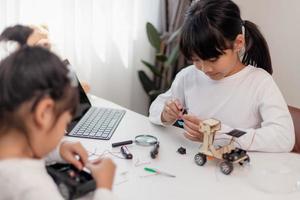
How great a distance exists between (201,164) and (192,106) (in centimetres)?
43

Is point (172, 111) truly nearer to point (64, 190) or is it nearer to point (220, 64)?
point (220, 64)

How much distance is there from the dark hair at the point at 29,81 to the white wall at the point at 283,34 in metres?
1.83

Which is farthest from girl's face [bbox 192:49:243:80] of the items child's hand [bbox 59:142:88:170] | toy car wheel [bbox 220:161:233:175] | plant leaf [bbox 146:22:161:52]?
plant leaf [bbox 146:22:161:52]

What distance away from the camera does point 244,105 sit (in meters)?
1.43

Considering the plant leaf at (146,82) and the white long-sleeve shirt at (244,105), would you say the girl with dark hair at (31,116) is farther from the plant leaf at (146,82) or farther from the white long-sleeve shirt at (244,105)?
the plant leaf at (146,82)

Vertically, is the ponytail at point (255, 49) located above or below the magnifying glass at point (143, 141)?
above

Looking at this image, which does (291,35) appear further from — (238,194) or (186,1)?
(238,194)

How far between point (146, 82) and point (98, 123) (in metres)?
1.05

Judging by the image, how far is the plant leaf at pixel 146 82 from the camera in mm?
2436

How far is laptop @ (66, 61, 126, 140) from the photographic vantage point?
133 cm

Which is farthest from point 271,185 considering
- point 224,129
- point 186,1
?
point 186,1

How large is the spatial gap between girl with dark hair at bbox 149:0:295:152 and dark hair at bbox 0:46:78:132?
23.4 inches

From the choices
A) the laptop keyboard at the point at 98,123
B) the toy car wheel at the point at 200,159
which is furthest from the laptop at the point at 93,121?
the toy car wheel at the point at 200,159

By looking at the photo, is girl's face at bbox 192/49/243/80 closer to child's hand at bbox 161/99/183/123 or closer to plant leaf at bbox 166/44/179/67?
child's hand at bbox 161/99/183/123
